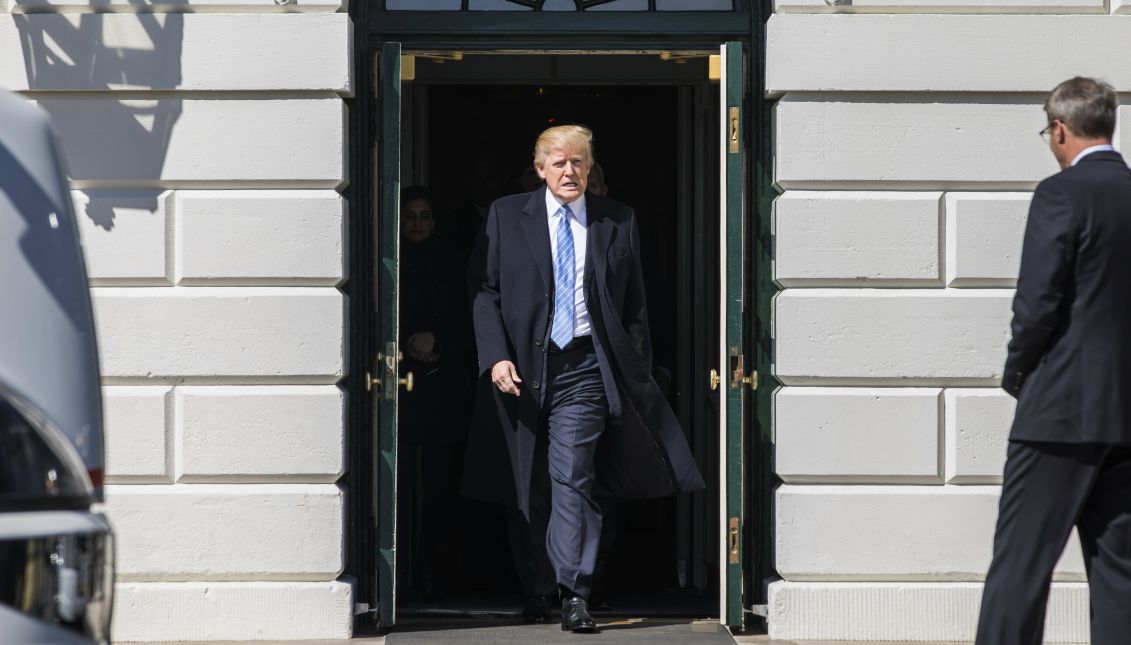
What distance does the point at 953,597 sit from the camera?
6316 mm

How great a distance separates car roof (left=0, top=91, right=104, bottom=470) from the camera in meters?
3.07

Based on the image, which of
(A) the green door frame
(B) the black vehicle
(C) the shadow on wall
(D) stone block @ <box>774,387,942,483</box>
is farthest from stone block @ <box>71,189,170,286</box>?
(B) the black vehicle

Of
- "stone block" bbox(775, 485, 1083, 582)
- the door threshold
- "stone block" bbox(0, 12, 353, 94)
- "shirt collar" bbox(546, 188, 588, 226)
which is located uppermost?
"stone block" bbox(0, 12, 353, 94)

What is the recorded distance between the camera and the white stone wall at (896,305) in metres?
6.32

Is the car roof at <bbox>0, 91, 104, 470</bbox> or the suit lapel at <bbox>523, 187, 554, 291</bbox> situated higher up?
the suit lapel at <bbox>523, 187, 554, 291</bbox>

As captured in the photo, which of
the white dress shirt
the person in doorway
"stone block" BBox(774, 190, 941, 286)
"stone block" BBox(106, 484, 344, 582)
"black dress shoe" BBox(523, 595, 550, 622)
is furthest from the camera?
the person in doorway

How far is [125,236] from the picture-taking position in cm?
627

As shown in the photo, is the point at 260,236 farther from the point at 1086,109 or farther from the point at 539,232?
the point at 1086,109

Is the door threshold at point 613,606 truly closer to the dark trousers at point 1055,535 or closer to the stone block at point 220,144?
the stone block at point 220,144

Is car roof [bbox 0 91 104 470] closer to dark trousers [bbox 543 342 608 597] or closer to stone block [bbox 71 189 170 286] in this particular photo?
stone block [bbox 71 189 170 286]

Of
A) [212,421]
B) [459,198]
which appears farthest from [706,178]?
[212,421]

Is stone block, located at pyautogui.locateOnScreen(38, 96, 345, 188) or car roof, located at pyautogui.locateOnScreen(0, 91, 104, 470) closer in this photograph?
car roof, located at pyautogui.locateOnScreen(0, 91, 104, 470)

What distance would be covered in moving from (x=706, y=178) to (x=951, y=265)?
2.12 metres

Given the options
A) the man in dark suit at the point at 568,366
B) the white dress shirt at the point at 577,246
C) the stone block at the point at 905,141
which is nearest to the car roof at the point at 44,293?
the man in dark suit at the point at 568,366
